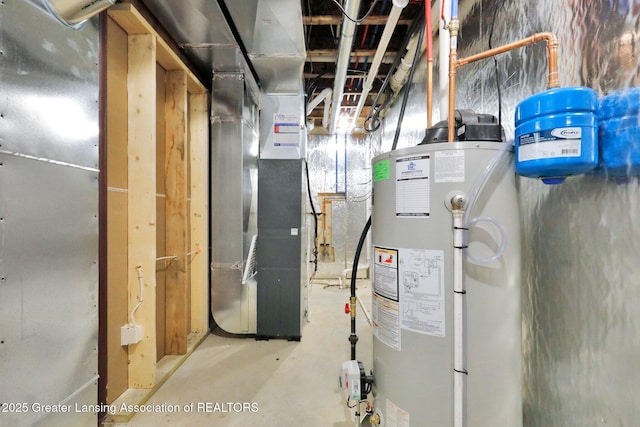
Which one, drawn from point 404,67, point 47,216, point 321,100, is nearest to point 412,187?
point 47,216

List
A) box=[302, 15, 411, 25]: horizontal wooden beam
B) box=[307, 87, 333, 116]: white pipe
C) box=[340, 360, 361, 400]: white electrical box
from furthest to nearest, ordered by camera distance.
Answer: box=[307, 87, 333, 116]: white pipe < box=[302, 15, 411, 25]: horizontal wooden beam < box=[340, 360, 361, 400]: white electrical box

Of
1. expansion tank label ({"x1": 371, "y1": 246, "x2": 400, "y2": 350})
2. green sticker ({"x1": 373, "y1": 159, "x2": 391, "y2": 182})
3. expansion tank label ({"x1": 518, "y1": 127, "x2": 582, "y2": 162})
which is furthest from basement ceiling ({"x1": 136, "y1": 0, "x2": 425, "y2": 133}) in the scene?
expansion tank label ({"x1": 371, "y1": 246, "x2": 400, "y2": 350})

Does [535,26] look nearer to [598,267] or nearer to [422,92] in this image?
[598,267]

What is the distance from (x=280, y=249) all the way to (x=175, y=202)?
101cm

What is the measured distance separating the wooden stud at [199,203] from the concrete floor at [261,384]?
382 mm

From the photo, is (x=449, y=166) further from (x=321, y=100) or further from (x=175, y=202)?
(x=321, y=100)

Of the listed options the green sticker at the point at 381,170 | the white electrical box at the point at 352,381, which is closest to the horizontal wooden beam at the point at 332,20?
the green sticker at the point at 381,170

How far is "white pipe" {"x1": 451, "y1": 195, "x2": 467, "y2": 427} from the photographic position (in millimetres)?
868

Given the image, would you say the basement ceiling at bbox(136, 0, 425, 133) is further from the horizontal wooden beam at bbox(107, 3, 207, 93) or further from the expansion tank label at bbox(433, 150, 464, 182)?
the expansion tank label at bbox(433, 150, 464, 182)

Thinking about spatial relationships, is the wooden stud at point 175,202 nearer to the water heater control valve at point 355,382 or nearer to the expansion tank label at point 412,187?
the water heater control valve at point 355,382

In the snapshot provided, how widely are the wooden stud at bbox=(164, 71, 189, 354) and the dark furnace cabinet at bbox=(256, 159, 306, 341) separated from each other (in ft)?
2.18

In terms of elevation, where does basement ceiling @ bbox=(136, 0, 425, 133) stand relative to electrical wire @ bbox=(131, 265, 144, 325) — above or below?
above

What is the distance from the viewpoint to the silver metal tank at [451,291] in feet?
2.90

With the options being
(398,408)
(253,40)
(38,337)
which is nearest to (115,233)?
(38,337)
